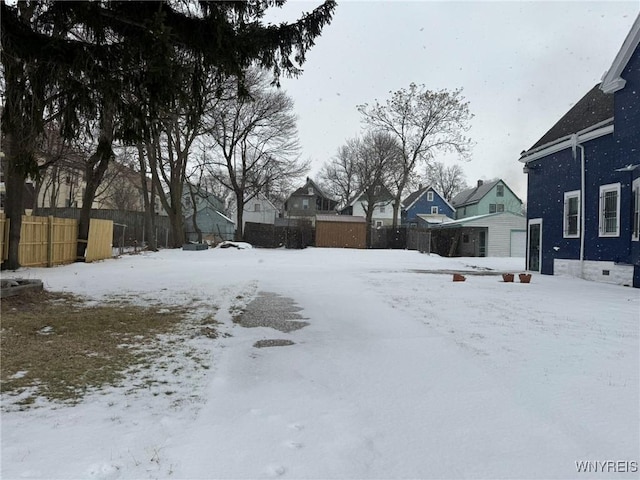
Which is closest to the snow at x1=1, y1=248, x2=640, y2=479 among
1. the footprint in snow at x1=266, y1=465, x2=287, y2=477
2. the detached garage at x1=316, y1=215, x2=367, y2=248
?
the footprint in snow at x1=266, y1=465, x2=287, y2=477

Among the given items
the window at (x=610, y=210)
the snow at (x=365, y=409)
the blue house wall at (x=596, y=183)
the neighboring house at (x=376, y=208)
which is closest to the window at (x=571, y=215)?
the blue house wall at (x=596, y=183)

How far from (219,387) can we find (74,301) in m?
5.70

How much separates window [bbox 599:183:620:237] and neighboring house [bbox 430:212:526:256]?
1751cm

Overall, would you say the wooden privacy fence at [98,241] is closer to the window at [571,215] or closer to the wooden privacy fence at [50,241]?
the wooden privacy fence at [50,241]

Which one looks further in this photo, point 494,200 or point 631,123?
point 494,200

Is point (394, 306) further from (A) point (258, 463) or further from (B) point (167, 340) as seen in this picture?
(A) point (258, 463)

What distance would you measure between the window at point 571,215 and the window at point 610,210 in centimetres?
120

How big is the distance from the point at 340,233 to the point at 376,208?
20.2 metres

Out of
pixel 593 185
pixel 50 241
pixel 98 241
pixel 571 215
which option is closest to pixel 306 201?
pixel 98 241

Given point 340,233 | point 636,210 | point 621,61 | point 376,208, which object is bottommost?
point 340,233

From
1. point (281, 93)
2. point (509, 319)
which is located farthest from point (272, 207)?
point (509, 319)

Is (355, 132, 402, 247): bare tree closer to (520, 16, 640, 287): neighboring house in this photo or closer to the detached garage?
the detached garage

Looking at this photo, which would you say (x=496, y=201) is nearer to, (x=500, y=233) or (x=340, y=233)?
(x=500, y=233)

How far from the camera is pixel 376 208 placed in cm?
5366
